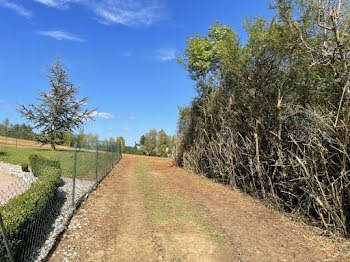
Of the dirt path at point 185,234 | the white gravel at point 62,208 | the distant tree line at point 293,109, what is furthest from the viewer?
the distant tree line at point 293,109

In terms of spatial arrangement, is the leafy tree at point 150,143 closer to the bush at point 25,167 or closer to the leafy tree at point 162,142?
the leafy tree at point 162,142

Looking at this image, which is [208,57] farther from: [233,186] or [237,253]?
[237,253]

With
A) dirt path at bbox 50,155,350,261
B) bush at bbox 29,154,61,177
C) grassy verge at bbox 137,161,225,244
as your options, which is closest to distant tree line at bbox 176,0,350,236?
dirt path at bbox 50,155,350,261

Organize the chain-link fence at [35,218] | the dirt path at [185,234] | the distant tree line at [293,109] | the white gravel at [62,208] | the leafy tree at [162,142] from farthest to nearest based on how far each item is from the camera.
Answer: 1. the leafy tree at [162,142]
2. the distant tree line at [293,109]
3. the dirt path at [185,234]
4. the white gravel at [62,208]
5. the chain-link fence at [35,218]

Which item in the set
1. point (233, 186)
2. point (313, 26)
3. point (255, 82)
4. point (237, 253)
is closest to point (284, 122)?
point (255, 82)

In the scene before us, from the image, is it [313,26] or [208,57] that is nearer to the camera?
[313,26]

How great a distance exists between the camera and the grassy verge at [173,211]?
4.58 m

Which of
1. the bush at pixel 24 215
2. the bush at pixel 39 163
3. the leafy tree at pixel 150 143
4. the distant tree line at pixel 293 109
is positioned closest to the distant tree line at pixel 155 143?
the leafy tree at pixel 150 143

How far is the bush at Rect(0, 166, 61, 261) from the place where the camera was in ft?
8.42

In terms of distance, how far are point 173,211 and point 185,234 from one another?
1.31 m

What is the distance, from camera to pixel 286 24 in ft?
18.6

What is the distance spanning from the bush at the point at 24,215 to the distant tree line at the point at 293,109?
16.1ft

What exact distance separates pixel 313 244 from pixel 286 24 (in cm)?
501

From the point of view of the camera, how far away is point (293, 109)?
19.3ft
